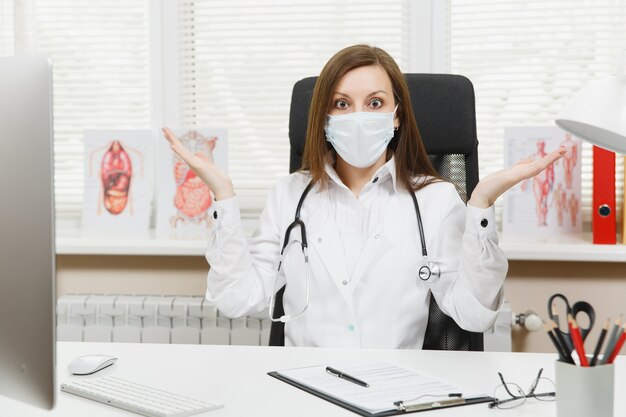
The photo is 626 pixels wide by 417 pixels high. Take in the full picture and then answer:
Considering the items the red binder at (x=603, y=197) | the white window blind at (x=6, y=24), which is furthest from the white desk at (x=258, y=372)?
the white window blind at (x=6, y=24)

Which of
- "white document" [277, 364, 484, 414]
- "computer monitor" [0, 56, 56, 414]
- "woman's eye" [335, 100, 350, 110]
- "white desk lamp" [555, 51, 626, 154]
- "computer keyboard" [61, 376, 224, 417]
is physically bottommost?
"computer keyboard" [61, 376, 224, 417]

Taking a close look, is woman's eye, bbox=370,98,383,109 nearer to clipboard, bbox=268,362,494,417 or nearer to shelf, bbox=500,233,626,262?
shelf, bbox=500,233,626,262

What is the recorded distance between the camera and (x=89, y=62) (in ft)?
8.27

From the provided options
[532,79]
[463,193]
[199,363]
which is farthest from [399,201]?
[532,79]

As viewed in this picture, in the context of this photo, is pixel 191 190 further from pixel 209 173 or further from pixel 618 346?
pixel 618 346

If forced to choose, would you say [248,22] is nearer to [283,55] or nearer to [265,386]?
[283,55]

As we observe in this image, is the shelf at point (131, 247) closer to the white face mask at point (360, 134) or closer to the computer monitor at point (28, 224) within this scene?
the white face mask at point (360, 134)

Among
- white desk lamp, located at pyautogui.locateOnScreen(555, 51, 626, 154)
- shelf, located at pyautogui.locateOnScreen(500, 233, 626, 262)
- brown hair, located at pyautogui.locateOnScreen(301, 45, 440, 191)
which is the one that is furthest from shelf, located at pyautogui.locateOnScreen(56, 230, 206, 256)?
white desk lamp, located at pyautogui.locateOnScreen(555, 51, 626, 154)

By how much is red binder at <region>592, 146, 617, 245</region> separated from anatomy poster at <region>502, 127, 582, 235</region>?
0.10 metres

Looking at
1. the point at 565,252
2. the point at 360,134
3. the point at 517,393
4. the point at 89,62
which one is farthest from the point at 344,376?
the point at 89,62

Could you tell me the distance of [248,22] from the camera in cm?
244

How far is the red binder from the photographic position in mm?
2102

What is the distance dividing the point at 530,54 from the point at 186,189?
112cm

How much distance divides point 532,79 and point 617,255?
0.60 meters
